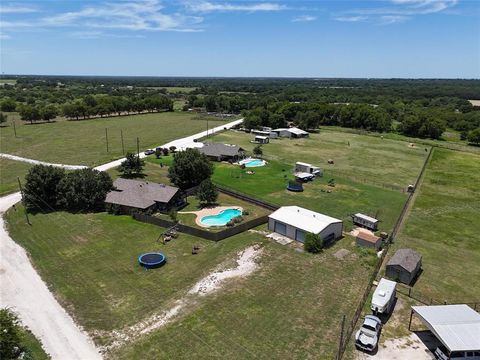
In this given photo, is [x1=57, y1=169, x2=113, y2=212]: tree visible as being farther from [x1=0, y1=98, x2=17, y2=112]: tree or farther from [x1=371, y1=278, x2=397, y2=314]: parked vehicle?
[x1=0, y1=98, x2=17, y2=112]: tree

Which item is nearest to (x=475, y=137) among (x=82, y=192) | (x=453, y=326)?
(x=453, y=326)

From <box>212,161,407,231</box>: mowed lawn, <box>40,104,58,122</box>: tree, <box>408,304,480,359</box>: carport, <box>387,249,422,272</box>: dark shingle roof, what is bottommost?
<box>212,161,407,231</box>: mowed lawn

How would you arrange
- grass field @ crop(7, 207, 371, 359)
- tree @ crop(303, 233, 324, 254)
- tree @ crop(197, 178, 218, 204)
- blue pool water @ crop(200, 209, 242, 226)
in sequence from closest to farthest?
grass field @ crop(7, 207, 371, 359) < tree @ crop(303, 233, 324, 254) < blue pool water @ crop(200, 209, 242, 226) < tree @ crop(197, 178, 218, 204)

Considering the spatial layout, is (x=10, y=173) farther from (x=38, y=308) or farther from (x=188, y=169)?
(x=38, y=308)

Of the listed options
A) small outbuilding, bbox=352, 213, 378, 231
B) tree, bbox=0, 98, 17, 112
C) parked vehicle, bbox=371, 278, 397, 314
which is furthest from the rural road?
tree, bbox=0, 98, 17, 112

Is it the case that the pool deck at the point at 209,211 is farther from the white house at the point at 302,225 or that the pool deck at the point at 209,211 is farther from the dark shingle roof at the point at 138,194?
the white house at the point at 302,225

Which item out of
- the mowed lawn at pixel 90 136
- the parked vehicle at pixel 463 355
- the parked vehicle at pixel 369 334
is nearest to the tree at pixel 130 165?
the mowed lawn at pixel 90 136
